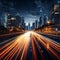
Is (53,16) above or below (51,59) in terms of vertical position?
above

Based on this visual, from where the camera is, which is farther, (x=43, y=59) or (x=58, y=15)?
(x=58, y=15)

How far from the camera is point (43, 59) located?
51.2ft

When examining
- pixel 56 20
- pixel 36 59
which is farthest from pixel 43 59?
pixel 56 20

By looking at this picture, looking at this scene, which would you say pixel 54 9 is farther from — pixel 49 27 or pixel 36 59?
pixel 36 59

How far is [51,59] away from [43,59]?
0.65 meters

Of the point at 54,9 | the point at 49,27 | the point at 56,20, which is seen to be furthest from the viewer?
the point at 54,9

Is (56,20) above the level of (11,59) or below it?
above

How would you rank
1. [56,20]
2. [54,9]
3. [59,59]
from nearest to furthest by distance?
[59,59], [56,20], [54,9]

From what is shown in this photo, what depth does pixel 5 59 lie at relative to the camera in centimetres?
1562

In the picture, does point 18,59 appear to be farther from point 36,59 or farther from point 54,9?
point 54,9

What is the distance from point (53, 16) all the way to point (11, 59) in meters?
151

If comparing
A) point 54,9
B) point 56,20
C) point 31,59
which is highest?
point 54,9

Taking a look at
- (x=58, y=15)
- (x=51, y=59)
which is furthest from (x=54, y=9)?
(x=51, y=59)

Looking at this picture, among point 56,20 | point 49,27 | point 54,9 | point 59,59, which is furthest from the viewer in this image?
point 54,9
